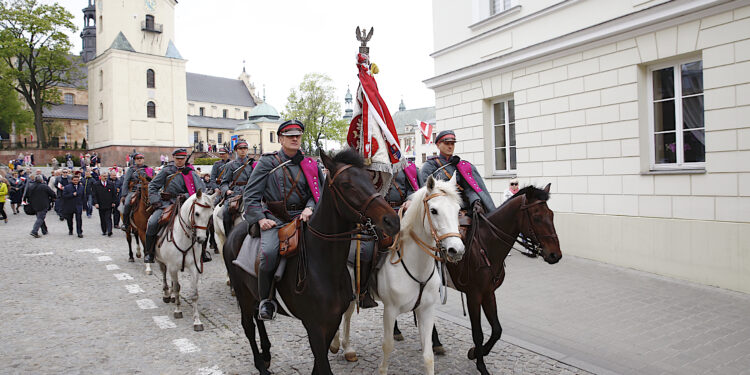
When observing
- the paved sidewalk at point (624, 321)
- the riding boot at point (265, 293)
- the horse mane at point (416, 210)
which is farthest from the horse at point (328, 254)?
the paved sidewalk at point (624, 321)

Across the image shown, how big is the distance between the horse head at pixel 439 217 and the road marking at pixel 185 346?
3231mm

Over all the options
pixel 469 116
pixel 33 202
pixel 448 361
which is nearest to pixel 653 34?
pixel 469 116

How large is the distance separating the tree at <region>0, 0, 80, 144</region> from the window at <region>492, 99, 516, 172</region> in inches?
1887

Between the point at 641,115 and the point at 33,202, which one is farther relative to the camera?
the point at 33,202

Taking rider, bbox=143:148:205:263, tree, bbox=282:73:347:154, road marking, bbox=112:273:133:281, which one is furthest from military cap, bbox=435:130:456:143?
tree, bbox=282:73:347:154

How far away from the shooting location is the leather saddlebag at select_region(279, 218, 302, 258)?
407cm

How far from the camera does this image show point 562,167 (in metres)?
10.9

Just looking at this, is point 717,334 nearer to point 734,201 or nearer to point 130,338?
point 734,201

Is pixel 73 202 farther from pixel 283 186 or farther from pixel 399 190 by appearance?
pixel 283 186

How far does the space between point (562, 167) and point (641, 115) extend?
2.09 metres

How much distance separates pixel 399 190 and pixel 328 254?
7.66 feet

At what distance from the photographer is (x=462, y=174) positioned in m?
5.81

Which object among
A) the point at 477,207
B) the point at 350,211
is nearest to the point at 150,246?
the point at 477,207

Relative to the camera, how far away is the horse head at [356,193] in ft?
10.6
